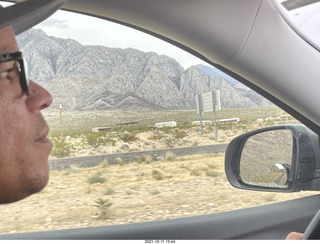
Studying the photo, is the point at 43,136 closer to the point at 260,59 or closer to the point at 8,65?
the point at 8,65

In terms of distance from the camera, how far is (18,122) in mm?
1021

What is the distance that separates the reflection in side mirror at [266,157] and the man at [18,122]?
3.54 ft

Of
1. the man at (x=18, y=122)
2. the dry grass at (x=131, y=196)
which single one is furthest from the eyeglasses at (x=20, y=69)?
the dry grass at (x=131, y=196)

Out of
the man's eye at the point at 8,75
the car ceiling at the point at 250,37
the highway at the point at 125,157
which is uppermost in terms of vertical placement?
the car ceiling at the point at 250,37

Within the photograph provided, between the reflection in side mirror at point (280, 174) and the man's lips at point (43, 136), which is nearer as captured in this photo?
the man's lips at point (43, 136)

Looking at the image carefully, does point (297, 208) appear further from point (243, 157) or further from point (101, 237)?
point (101, 237)

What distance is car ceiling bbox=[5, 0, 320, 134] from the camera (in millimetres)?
1464

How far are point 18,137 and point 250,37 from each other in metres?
0.95

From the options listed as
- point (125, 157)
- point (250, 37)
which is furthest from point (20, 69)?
point (125, 157)

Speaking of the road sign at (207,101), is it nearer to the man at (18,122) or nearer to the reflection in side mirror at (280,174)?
the reflection in side mirror at (280,174)

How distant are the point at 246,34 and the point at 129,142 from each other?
4.41 m

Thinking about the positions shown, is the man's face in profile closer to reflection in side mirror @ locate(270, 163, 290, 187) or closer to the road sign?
reflection in side mirror @ locate(270, 163, 290, 187)

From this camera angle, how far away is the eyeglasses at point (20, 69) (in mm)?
1047

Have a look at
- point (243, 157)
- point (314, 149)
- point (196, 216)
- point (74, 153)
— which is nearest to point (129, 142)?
point (74, 153)
